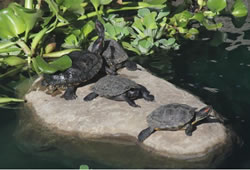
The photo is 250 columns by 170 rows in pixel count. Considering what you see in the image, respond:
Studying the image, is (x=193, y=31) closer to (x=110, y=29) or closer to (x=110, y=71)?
(x=110, y=29)

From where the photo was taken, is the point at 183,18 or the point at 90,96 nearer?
the point at 90,96

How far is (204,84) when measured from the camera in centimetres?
616

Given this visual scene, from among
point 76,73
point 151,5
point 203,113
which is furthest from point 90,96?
point 151,5

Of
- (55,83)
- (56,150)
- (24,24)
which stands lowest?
(56,150)

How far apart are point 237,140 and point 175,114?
2.93 feet

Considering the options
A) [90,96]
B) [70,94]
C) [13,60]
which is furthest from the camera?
[13,60]

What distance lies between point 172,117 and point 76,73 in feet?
6.23

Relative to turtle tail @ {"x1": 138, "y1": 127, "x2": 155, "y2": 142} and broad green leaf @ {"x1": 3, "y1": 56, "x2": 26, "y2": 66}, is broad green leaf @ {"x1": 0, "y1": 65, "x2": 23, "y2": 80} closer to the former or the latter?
broad green leaf @ {"x1": 3, "y1": 56, "x2": 26, "y2": 66}

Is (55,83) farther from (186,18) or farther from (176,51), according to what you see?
(186,18)

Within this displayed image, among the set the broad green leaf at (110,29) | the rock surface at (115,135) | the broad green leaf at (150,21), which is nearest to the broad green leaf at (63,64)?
the rock surface at (115,135)

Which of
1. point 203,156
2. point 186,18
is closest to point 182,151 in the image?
point 203,156

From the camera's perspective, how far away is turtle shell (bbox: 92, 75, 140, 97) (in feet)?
16.9

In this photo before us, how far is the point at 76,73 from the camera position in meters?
5.71

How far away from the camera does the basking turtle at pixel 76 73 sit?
5648 millimetres
